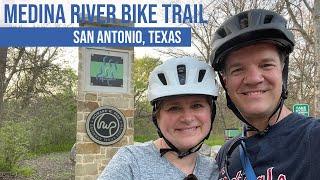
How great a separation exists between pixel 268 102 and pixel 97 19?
21.2 feet

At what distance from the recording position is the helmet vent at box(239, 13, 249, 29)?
6.28 ft

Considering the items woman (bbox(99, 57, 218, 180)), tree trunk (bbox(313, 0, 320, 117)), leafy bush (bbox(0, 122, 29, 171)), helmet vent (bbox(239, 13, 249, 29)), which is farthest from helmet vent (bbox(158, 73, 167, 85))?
leafy bush (bbox(0, 122, 29, 171))

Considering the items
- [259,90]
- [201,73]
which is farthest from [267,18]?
[201,73]

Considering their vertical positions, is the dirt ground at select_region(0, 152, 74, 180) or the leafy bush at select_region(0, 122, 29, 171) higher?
the leafy bush at select_region(0, 122, 29, 171)

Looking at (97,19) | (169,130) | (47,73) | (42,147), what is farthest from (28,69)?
(169,130)

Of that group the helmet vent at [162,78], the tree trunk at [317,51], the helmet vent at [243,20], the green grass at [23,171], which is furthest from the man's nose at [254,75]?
the green grass at [23,171]

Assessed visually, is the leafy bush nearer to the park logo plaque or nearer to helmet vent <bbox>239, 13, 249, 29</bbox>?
the park logo plaque

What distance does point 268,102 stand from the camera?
1.90 meters

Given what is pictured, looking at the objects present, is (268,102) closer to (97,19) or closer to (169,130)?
(169,130)

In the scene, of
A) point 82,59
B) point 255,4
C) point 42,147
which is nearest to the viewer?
point 82,59

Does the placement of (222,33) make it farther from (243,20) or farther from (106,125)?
(106,125)

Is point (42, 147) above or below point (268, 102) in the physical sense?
below

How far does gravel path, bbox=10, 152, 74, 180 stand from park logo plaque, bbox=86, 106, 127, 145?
14.9 feet

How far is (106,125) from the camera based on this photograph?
316 inches
